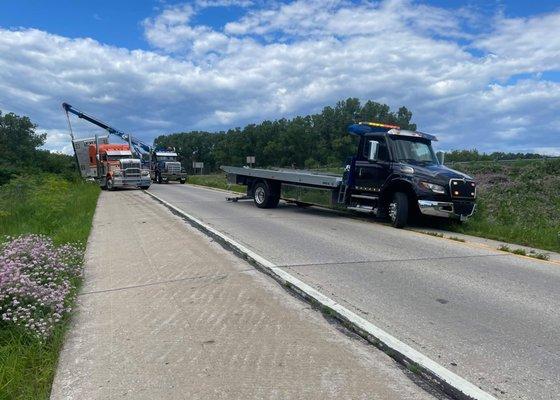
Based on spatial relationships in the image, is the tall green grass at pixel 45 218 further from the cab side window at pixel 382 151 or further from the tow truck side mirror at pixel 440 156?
the tow truck side mirror at pixel 440 156

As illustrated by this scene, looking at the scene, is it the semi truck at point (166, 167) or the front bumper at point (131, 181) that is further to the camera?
the semi truck at point (166, 167)

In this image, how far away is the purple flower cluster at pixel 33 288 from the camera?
15.5ft

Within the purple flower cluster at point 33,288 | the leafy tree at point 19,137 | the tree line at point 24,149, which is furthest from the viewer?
the leafy tree at point 19,137

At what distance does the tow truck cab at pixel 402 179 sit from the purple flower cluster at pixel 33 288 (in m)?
8.57

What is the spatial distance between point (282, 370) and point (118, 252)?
6.02 meters

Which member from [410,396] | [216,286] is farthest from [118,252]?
[410,396]

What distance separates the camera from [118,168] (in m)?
33.8

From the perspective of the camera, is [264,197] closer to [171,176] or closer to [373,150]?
[373,150]

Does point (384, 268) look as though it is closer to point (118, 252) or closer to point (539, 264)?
point (539, 264)

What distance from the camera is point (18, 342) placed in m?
4.52

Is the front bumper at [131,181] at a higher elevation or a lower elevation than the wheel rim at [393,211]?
lower

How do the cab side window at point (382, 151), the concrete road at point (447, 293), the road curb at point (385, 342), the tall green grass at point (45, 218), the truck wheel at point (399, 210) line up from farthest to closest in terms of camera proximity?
1. the cab side window at point (382, 151)
2. the truck wheel at point (399, 210)
3. the tall green grass at point (45, 218)
4. the concrete road at point (447, 293)
5. the road curb at point (385, 342)

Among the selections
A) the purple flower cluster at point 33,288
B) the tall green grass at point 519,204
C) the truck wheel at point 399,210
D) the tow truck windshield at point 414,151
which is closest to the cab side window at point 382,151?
the tow truck windshield at point 414,151

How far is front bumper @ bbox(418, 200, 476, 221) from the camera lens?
12.2 metres
